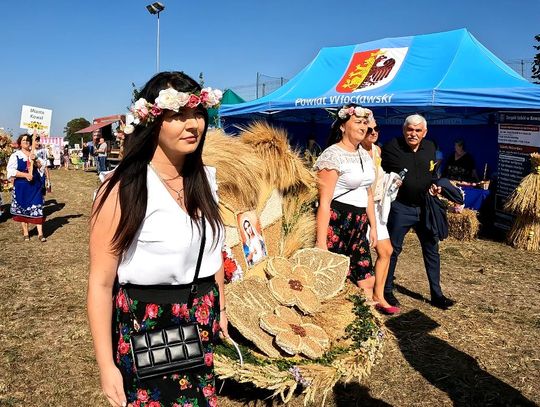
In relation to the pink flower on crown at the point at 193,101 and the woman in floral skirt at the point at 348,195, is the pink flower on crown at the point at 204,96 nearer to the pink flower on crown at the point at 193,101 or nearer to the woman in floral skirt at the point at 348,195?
the pink flower on crown at the point at 193,101

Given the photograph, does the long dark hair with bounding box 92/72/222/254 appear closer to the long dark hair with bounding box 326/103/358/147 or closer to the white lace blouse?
the white lace blouse

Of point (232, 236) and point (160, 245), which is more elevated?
point (160, 245)

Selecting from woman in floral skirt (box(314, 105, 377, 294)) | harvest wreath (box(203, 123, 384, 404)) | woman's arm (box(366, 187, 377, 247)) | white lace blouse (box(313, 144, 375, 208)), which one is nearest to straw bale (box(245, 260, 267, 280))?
harvest wreath (box(203, 123, 384, 404))

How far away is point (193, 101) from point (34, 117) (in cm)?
1110

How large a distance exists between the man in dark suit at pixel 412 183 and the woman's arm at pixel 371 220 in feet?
1.39

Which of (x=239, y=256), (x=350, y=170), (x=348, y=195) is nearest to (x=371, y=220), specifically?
(x=348, y=195)

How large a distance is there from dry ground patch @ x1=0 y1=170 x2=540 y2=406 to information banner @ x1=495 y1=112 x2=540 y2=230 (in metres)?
1.91

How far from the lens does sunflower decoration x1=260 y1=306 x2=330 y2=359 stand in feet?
8.82

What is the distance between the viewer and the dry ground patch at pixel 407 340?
119 inches

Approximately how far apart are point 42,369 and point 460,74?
313 inches

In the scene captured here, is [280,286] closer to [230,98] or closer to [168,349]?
[168,349]

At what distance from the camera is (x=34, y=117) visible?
1116 cm

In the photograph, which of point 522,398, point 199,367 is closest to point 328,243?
point 522,398

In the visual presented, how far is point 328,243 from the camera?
378 centimetres
